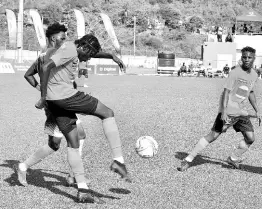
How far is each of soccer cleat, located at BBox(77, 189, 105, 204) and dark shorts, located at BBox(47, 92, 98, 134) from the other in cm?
64

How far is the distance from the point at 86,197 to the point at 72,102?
0.97 meters

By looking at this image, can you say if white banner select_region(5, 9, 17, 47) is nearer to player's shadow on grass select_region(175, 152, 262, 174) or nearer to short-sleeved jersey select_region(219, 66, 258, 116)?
player's shadow on grass select_region(175, 152, 262, 174)

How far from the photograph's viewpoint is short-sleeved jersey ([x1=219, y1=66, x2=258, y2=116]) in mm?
7305

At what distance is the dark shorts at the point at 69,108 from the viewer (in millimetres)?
5664

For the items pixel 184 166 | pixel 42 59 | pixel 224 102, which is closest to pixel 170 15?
pixel 184 166

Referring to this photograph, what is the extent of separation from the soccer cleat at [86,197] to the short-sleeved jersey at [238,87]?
254 centimetres

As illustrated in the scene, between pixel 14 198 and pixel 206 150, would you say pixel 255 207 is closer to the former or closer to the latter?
pixel 14 198

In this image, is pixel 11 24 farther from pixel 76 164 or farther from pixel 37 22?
pixel 76 164

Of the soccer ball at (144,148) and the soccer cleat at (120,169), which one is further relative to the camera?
the soccer ball at (144,148)

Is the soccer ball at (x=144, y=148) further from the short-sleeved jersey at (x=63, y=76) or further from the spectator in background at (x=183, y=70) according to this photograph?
the spectator in background at (x=183, y=70)

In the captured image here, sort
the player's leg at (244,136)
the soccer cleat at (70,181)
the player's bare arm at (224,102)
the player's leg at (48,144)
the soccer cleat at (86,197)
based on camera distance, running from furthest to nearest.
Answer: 1. the player's leg at (244,136)
2. the player's bare arm at (224,102)
3. the soccer cleat at (70,181)
4. the player's leg at (48,144)
5. the soccer cleat at (86,197)

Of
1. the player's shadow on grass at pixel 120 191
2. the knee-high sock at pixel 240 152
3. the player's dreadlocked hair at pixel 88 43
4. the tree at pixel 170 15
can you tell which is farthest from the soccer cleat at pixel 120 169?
the tree at pixel 170 15

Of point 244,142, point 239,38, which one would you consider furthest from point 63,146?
point 239,38

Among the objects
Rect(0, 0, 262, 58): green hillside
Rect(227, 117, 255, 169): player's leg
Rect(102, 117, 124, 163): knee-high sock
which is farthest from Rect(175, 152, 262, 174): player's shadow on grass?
Rect(0, 0, 262, 58): green hillside
